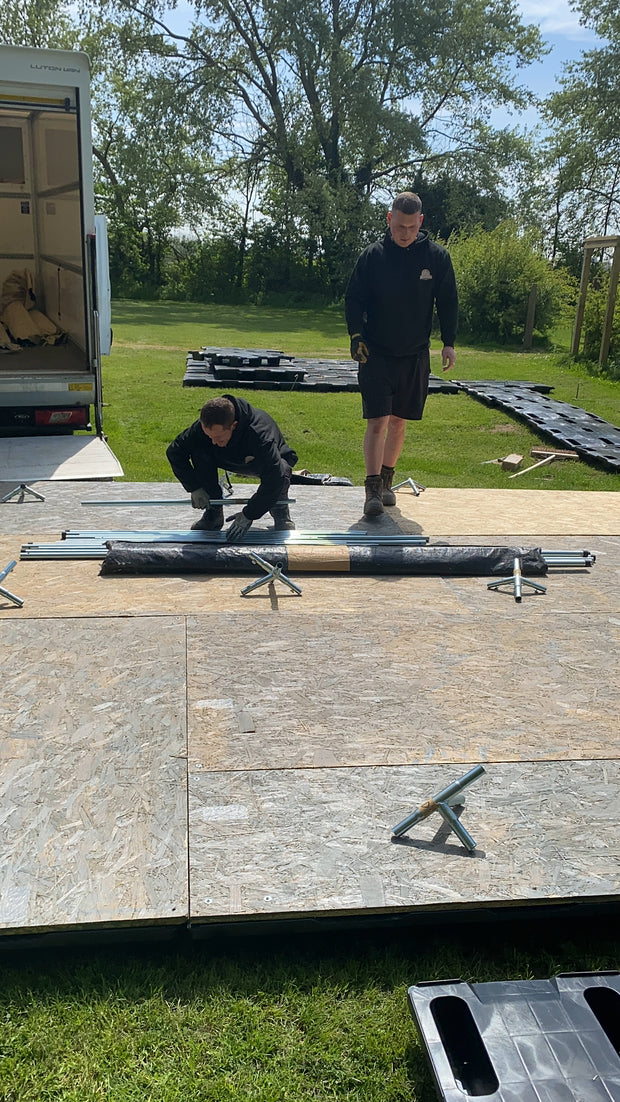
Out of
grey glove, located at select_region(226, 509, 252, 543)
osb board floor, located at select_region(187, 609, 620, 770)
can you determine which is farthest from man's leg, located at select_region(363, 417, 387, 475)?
osb board floor, located at select_region(187, 609, 620, 770)

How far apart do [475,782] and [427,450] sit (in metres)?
6.49

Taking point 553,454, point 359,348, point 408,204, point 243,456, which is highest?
point 408,204

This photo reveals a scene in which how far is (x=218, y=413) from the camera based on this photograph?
4719mm

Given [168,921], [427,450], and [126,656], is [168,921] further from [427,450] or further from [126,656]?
[427,450]

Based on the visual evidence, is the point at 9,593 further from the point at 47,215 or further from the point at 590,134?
the point at 590,134

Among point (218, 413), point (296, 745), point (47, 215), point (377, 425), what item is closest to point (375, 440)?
point (377, 425)

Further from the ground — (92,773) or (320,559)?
(320,559)

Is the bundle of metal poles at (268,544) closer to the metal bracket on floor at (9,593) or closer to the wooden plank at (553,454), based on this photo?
the metal bracket on floor at (9,593)

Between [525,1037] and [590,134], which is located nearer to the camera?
[525,1037]

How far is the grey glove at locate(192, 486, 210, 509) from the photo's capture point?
5324 millimetres

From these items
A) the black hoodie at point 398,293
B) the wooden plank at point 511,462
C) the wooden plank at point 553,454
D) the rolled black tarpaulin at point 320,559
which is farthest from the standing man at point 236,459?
the wooden plank at point 553,454

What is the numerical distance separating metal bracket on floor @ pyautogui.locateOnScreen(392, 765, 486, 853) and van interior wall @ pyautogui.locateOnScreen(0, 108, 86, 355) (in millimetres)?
7078

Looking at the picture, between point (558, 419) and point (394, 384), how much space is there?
5.12m

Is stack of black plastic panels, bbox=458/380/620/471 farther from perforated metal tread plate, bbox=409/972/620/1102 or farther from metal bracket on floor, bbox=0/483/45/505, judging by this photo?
perforated metal tread plate, bbox=409/972/620/1102
